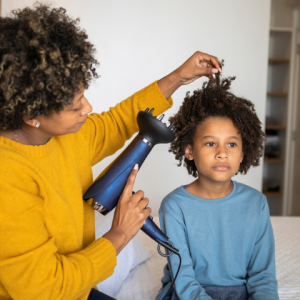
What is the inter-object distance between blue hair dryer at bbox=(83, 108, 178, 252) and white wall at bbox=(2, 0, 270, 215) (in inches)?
55.0

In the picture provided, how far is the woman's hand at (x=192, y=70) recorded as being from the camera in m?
1.11

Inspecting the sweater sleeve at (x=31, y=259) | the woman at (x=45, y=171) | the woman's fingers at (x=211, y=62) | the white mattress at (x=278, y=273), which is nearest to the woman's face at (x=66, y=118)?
the woman at (x=45, y=171)

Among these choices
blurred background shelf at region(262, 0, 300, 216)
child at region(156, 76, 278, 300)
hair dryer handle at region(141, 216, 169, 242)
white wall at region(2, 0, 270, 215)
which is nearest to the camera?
hair dryer handle at region(141, 216, 169, 242)

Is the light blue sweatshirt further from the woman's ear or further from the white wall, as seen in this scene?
the white wall

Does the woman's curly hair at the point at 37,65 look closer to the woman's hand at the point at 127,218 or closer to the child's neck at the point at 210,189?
the woman's hand at the point at 127,218

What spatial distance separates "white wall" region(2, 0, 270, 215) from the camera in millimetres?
2361

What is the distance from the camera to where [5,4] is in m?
2.17

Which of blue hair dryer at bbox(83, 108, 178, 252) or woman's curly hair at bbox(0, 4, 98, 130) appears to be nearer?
woman's curly hair at bbox(0, 4, 98, 130)

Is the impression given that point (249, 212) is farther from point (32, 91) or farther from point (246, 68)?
point (246, 68)

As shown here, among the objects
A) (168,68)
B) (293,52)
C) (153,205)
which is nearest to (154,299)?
(153,205)

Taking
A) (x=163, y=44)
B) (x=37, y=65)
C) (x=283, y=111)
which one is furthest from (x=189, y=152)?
(x=283, y=111)

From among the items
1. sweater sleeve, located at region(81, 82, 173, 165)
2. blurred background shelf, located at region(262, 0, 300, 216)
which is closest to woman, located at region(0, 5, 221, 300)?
sweater sleeve, located at region(81, 82, 173, 165)

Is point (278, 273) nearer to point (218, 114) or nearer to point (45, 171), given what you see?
point (218, 114)

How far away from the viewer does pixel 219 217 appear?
3.87ft
